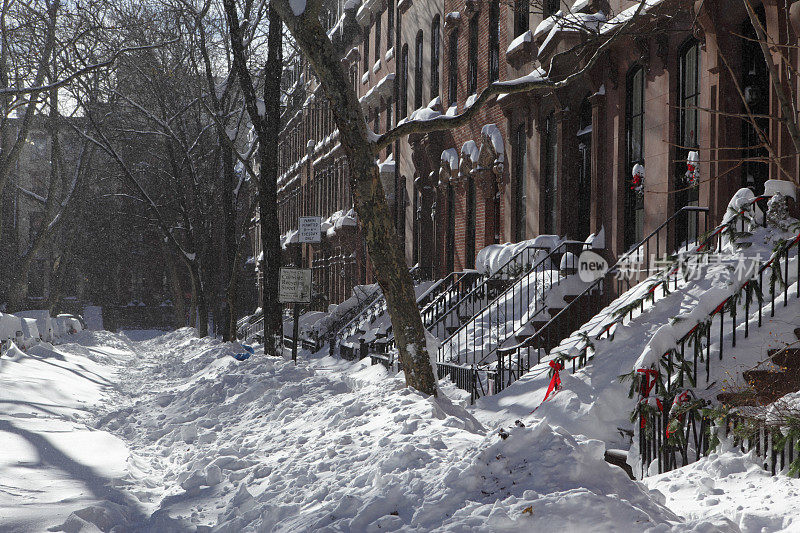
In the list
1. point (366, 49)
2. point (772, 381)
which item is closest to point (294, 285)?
point (772, 381)

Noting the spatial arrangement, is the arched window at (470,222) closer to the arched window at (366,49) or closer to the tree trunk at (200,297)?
the tree trunk at (200,297)

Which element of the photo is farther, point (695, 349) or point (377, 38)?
point (377, 38)

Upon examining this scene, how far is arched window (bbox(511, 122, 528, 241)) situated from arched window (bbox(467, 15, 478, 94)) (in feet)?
10.2

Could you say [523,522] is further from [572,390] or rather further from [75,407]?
[75,407]

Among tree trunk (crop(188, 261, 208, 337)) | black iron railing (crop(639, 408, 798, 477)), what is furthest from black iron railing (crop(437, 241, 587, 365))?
tree trunk (crop(188, 261, 208, 337))

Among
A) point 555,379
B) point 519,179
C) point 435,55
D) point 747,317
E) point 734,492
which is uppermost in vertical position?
point 435,55

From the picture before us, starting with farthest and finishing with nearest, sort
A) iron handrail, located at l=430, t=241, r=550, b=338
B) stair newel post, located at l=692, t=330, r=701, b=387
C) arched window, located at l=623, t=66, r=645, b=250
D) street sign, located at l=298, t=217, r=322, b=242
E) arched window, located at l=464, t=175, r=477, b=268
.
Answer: arched window, located at l=464, t=175, r=477, b=268
iron handrail, located at l=430, t=241, r=550, b=338
street sign, located at l=298, t=217, r=322, b=242
arched window, located at l=623, t=66, r=645, b=250
stair newel post, located at l=692, t=330, r=701, b=387

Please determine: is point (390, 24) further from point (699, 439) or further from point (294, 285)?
point (699, 439)

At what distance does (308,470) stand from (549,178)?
11.4m

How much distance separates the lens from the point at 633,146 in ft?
44.4

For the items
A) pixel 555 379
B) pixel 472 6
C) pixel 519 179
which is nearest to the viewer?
pixel 555 379

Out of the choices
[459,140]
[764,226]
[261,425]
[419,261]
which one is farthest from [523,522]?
[419,261]

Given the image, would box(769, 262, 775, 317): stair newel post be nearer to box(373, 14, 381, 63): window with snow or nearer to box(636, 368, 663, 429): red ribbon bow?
box(636, 368, 663, 429): red ribbon bow

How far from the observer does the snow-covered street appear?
4605mm
